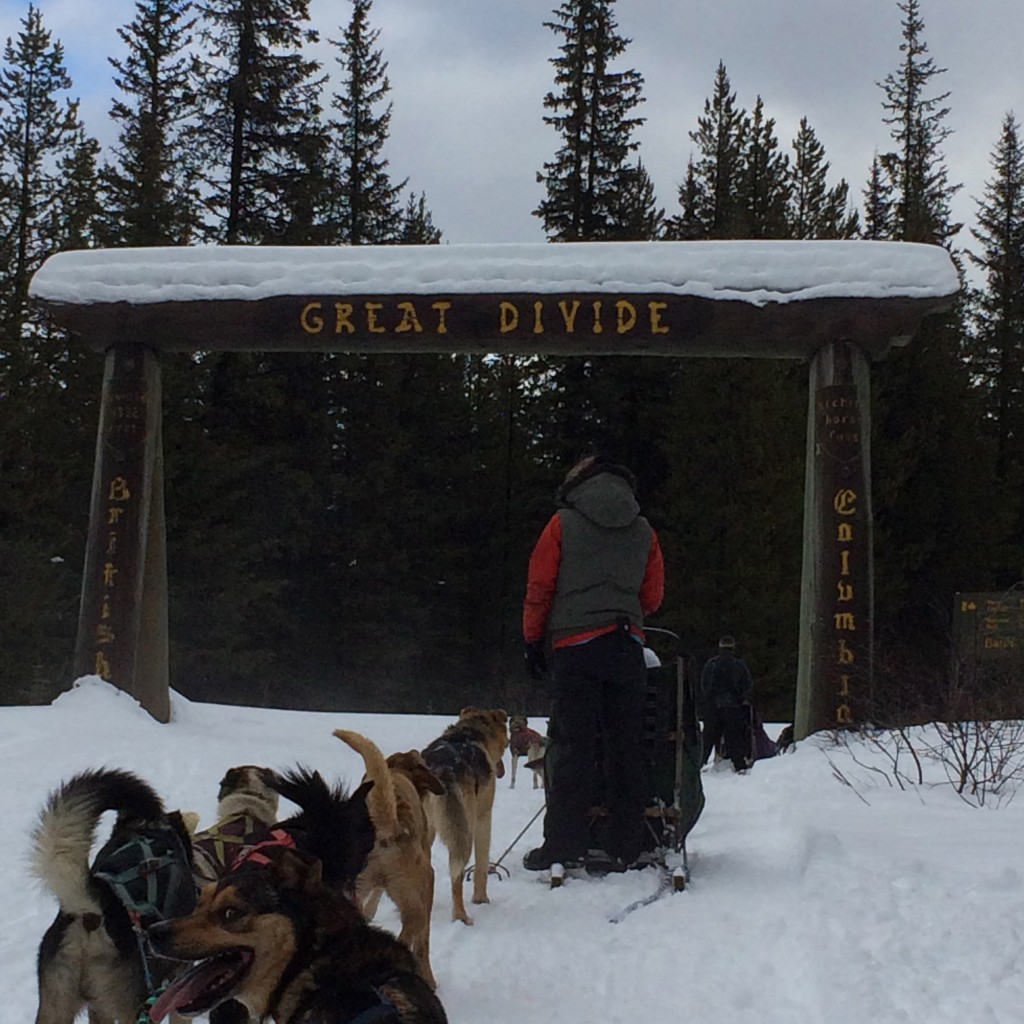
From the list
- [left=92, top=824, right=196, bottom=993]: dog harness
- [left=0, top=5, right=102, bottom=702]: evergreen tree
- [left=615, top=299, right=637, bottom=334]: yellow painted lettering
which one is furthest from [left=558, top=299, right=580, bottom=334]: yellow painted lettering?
[left=0, top=5, right=102, bottom=702]: evergreen tree

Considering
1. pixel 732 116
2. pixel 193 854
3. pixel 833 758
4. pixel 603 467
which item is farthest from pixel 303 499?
pixel 193 854

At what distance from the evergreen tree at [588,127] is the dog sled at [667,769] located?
2543cm

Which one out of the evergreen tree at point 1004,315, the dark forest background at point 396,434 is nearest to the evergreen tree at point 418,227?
the dark forest background at point 396,434

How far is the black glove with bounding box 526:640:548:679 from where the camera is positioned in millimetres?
6145

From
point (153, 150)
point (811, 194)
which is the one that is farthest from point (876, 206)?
point (153, 150)

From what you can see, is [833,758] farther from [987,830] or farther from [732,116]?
[732,116]

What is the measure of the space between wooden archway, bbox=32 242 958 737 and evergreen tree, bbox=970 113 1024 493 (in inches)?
898

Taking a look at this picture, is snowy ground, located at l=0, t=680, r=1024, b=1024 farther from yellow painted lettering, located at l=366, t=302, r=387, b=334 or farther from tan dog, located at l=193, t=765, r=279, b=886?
yellow painted lettering, located at l=366, t=302, r=387, b=334

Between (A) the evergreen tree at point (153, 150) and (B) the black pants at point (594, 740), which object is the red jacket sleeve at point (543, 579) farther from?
(A) the evergreen tree at point (153, 150)

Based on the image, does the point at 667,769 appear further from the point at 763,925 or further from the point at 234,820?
the point at 234,820

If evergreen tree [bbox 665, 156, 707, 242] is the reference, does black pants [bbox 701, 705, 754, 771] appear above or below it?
below

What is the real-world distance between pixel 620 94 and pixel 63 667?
20.0m

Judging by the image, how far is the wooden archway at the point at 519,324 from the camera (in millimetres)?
10344

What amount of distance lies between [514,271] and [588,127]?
21852mm
